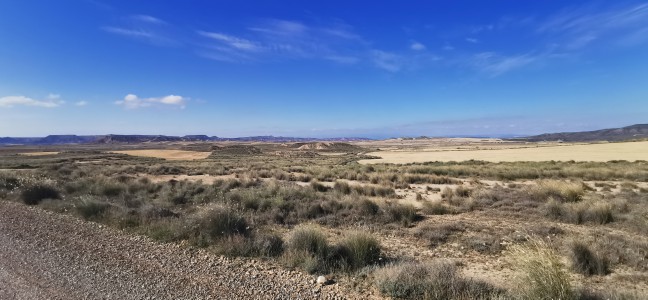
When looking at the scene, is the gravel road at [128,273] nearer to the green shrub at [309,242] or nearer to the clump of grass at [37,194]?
the green shrub at [309,242]

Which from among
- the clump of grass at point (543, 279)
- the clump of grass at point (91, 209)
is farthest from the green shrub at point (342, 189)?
the clump of grass at point (543, 279)

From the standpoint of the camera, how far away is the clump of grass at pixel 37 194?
47.4 ft

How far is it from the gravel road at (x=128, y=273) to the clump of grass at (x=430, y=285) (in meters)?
0.59

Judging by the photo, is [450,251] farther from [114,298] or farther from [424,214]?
[114,298]

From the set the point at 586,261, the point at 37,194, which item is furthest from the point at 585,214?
the point at 37,194

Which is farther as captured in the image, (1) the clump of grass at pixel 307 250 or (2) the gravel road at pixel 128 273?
(1) the clump of grass at pixel 307 250

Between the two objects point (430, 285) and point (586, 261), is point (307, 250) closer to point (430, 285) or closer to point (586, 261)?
point (430, 285)

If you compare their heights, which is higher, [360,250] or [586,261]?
[360,250]

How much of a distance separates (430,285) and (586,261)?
4074 mm

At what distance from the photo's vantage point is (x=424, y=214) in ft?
47.5

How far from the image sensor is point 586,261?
24.8 feet

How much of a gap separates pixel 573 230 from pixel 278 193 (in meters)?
11.6

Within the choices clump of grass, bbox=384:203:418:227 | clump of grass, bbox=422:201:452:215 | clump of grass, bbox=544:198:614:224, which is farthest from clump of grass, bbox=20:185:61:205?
clump of grass, bbox=544:198:614:224

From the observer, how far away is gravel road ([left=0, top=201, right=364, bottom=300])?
5.72m
